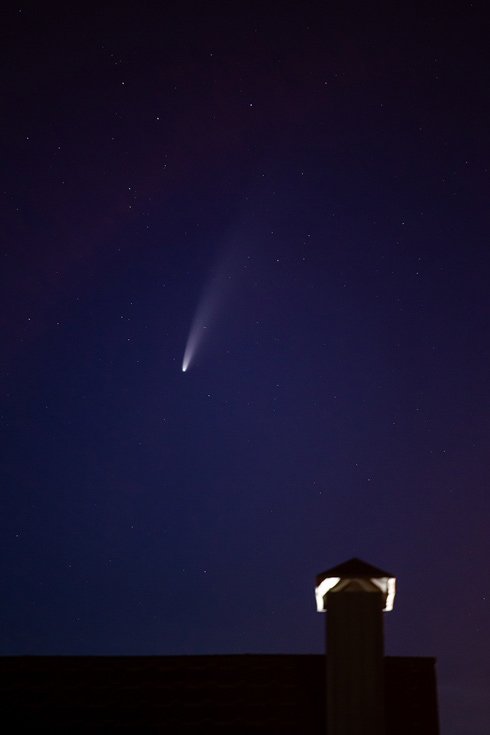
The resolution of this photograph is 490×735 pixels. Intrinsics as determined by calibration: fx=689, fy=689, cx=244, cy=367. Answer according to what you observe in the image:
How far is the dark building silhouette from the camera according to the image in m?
5.45

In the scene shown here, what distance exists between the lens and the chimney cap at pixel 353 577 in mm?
5391

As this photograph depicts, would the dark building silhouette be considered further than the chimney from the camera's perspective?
Yes

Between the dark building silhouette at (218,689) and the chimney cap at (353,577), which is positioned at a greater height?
the chimney cap at (353,577)

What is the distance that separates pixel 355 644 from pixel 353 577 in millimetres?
495

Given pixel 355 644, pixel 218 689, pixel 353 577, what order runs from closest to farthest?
pixel 355 644, pixel 353 577, pixel 218 689

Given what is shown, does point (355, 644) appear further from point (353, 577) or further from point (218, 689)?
point (218, 689)

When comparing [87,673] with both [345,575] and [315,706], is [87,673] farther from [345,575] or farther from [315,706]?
[345,575]

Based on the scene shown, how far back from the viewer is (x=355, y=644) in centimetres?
512

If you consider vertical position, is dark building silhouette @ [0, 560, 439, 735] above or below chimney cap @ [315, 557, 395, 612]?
below

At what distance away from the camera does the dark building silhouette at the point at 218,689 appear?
545 centimetres

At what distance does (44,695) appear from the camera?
6414 mm

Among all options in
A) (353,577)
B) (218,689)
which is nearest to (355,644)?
(353,577)

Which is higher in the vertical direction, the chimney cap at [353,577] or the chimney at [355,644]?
the chimney cap at [353,577]

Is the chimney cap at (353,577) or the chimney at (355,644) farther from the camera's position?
the chimney cap at (353,577)
